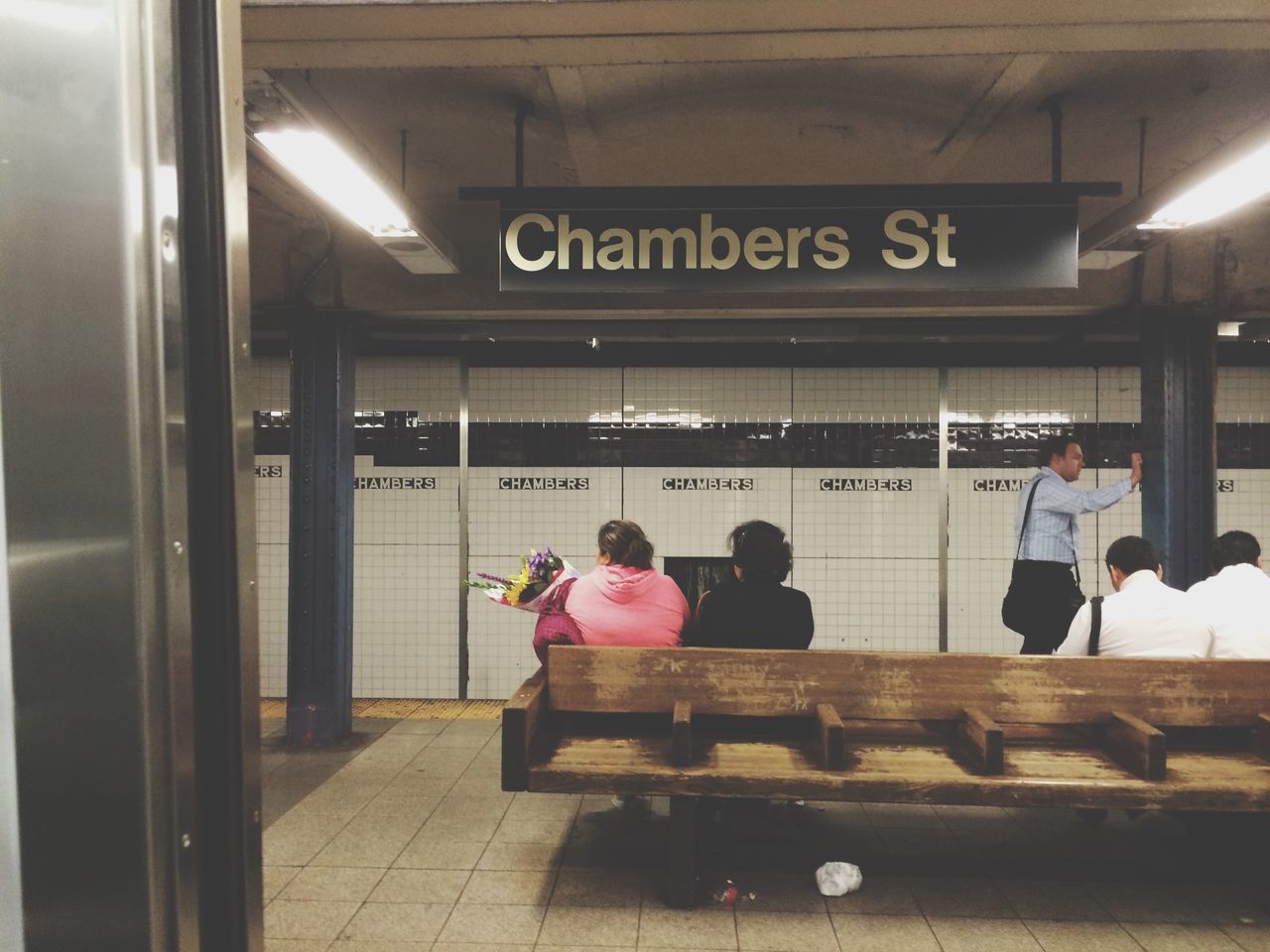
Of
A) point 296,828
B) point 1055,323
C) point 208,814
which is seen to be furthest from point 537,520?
point 208,814

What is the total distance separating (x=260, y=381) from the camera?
19.8 feet

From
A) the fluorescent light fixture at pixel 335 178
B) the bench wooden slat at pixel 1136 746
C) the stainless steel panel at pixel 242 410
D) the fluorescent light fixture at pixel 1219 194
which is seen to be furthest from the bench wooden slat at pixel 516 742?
the fluorescent light fixture at pixel 1219 194

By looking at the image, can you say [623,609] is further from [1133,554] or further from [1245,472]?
[1245,472]

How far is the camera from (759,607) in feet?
10.9

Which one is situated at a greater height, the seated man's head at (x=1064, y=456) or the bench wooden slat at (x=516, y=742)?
the seated man's head at (x=1064, y=456)

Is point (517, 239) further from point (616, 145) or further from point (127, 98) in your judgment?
point (127, 98)

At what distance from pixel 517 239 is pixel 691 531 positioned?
322cm

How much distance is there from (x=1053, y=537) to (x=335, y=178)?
A: 13.0ft

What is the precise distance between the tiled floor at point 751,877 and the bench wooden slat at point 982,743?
0.56 metres

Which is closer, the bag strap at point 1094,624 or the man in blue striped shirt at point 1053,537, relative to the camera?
the bag strap at point 1094,624

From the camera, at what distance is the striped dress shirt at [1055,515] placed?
4324mm

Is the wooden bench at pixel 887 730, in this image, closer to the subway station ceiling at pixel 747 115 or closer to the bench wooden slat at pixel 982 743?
the bench wooden slat at pixel 982 743

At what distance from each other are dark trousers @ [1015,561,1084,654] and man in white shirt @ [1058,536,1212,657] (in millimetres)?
1194

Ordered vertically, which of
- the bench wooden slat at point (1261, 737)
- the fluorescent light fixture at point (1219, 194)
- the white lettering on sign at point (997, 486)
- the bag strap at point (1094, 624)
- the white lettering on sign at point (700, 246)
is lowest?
the bench wooden slat at point (1261, 737)
